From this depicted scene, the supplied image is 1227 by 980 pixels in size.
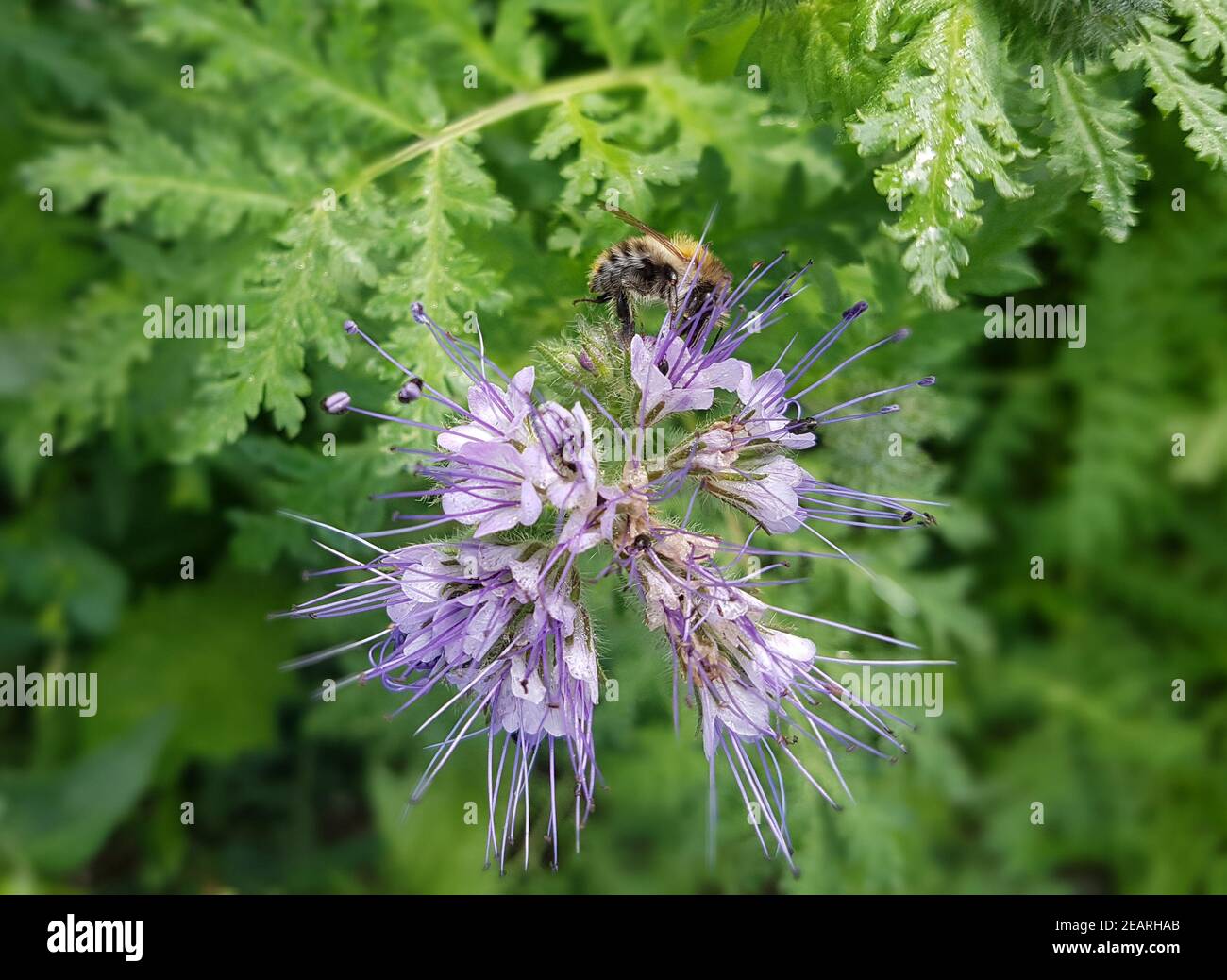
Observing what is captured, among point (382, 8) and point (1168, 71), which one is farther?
point (382, 8)

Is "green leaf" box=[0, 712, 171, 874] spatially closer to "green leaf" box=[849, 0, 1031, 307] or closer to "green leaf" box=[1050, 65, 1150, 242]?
"green leaf" box=[849, 0, 1031, 307]

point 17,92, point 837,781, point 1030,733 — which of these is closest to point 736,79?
point 837,781

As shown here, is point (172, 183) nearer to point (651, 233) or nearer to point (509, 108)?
point (509, 108)

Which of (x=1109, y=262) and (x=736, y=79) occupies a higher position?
(x=736, y=79)

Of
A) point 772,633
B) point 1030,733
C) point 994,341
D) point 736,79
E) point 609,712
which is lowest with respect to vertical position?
point 1030,733
